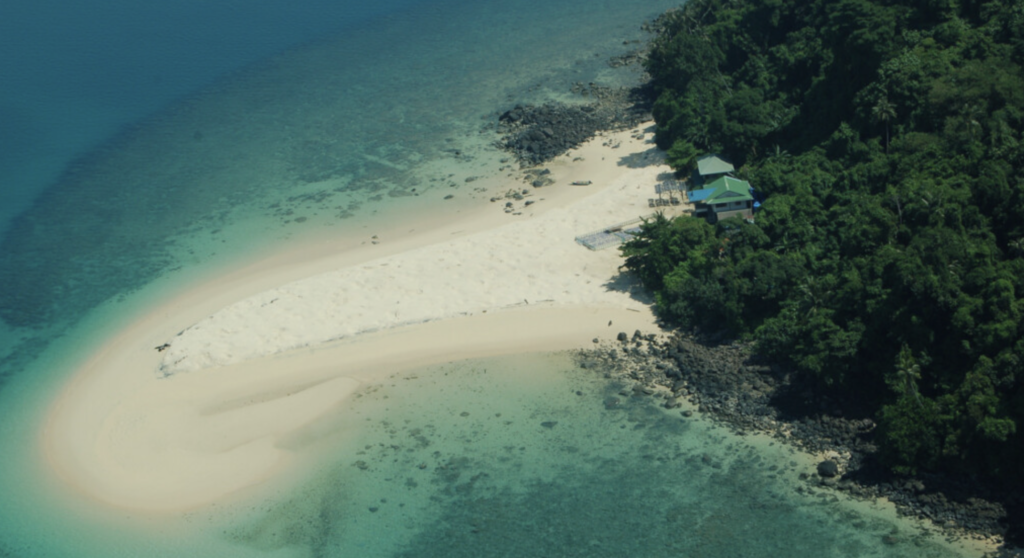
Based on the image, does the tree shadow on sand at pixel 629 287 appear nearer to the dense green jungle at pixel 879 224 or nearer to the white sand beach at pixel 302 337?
the white sand beach at pixel 302 337

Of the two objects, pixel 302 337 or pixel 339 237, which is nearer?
pixel 302 337

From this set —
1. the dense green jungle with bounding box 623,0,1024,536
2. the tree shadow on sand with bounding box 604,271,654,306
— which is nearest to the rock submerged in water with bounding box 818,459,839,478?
the dense green jungle with bounding box 623,0,1024,536

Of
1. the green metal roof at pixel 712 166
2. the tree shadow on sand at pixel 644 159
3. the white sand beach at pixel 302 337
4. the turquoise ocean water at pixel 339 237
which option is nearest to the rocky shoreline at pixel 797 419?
the turquoise ocean water at pixel 339 237

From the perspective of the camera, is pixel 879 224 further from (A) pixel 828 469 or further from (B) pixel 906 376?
(A) pixel 828 469

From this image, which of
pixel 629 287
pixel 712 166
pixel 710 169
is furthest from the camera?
pixel 712 166

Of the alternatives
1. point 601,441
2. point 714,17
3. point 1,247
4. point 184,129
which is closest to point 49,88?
point 184,129

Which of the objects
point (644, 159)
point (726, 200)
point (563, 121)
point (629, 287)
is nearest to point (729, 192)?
point (726, 200)
